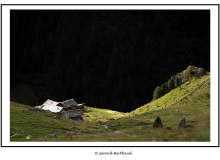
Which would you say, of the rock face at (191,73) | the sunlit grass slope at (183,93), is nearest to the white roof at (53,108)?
the sunlit grass slope at (183,93)

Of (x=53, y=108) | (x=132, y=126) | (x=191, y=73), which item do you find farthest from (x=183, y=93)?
(x=53, y=108)

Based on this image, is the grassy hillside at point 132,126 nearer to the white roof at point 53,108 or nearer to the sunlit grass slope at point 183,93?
the sunlit grass slope at point 183,93

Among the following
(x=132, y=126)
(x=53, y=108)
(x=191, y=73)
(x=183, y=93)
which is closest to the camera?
(x=132, y=126)

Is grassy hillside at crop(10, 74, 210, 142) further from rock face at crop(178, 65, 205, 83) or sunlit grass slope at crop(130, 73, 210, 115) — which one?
rock face at crop(178, 65, 205, 83)

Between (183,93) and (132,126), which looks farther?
(183,93)

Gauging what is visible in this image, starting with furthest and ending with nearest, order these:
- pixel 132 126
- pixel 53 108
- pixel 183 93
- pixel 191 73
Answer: pixel 53 108 < pixel 191 73 < pixel 183 93 < pixel 132 126

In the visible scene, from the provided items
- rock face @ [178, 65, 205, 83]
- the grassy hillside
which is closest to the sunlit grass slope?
the grassy hillside

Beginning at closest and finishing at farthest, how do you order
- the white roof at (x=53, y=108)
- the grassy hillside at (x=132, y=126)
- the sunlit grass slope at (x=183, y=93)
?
the grassy hillside at (x=132, y=126) → the sunlit grass slope at (x=183, y=93) → the white roof at (x=53, y=108)

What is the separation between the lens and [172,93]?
6975 centimetres

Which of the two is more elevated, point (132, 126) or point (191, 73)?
point (191, 73)

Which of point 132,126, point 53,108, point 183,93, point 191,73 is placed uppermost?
point 191,73

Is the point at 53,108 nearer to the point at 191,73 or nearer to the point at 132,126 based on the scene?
the point at 132,126
